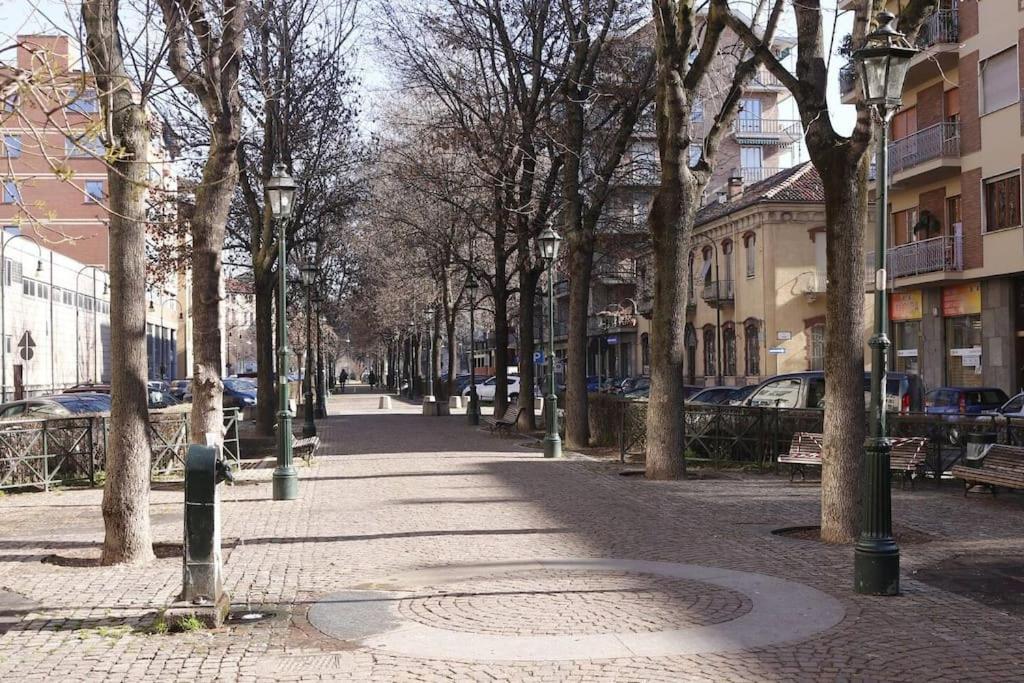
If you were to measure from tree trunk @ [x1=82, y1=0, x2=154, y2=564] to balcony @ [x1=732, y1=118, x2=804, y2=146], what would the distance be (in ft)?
205

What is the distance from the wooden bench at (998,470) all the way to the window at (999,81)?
59.3 ft

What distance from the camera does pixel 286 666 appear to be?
262 inches

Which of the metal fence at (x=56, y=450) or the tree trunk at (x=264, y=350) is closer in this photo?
the metal fence at (x=56, y=450)

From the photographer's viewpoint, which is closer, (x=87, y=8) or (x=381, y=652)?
(x=381, y=652)

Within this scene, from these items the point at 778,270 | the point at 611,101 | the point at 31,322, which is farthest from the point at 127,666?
the point at 31,322

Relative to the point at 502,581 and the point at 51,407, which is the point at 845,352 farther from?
the point at 51,407

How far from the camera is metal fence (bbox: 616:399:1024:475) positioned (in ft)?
53.7

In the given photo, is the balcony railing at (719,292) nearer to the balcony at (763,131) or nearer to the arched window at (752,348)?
the arched window at (752,348)

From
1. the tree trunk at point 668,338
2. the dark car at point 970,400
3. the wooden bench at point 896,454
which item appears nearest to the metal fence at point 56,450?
the tree trunk at point 668,338

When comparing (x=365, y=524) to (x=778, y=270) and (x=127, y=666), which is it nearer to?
(x=127, y=666)

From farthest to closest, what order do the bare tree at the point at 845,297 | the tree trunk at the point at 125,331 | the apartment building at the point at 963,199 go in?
the apartment building at the point at 963,199 → the bare tree at the point at 845,297 → the tree trunk at the point at 125,331

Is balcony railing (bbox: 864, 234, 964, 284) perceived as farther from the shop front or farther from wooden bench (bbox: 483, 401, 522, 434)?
wooden bench (bbox: 483, 401, 522, 434)

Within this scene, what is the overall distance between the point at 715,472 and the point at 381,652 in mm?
12829

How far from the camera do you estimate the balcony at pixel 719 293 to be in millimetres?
51875
